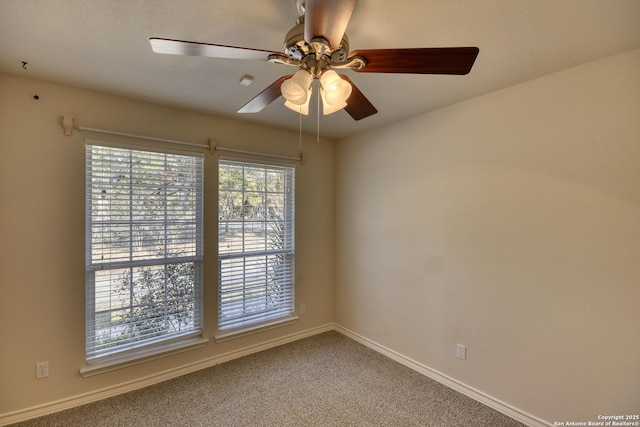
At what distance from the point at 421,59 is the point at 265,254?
2.53 metres

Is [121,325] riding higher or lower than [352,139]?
lower

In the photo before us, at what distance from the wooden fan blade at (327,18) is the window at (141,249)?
6.88ft

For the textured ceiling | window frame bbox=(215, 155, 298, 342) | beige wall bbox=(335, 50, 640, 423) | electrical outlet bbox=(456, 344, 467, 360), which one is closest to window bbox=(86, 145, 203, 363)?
window frame bbox=(215, 155, 298, 342)

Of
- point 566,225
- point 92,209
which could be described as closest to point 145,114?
point 92,209

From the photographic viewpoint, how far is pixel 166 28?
1.51m

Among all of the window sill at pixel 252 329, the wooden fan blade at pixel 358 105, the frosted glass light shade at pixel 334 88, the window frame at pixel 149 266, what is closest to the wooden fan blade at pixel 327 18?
the frosted glass light shade at pixel 334 88

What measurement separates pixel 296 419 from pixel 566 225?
228 centimetres

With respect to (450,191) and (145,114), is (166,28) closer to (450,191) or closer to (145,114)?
(145,114)

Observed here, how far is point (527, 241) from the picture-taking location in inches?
81.8

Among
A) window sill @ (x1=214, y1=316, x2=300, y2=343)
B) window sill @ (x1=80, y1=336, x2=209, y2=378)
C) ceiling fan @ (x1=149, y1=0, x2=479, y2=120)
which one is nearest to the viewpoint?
ceiling fan @ (x1=149, y1=0, x2=479, y2=120)

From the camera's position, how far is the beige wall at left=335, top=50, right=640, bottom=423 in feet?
5.64

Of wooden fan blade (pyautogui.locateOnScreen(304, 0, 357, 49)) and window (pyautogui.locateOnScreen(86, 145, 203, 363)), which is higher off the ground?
wooden fan blade (pyautogui.locateOnScreen(304, 0, 357, 49))

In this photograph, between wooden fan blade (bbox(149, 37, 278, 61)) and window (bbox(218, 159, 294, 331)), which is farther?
window (bbox(218, 159, 294, 331))

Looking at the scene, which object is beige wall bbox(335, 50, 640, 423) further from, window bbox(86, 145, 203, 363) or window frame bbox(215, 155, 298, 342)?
window bbox(86, 145, 203, 363)
